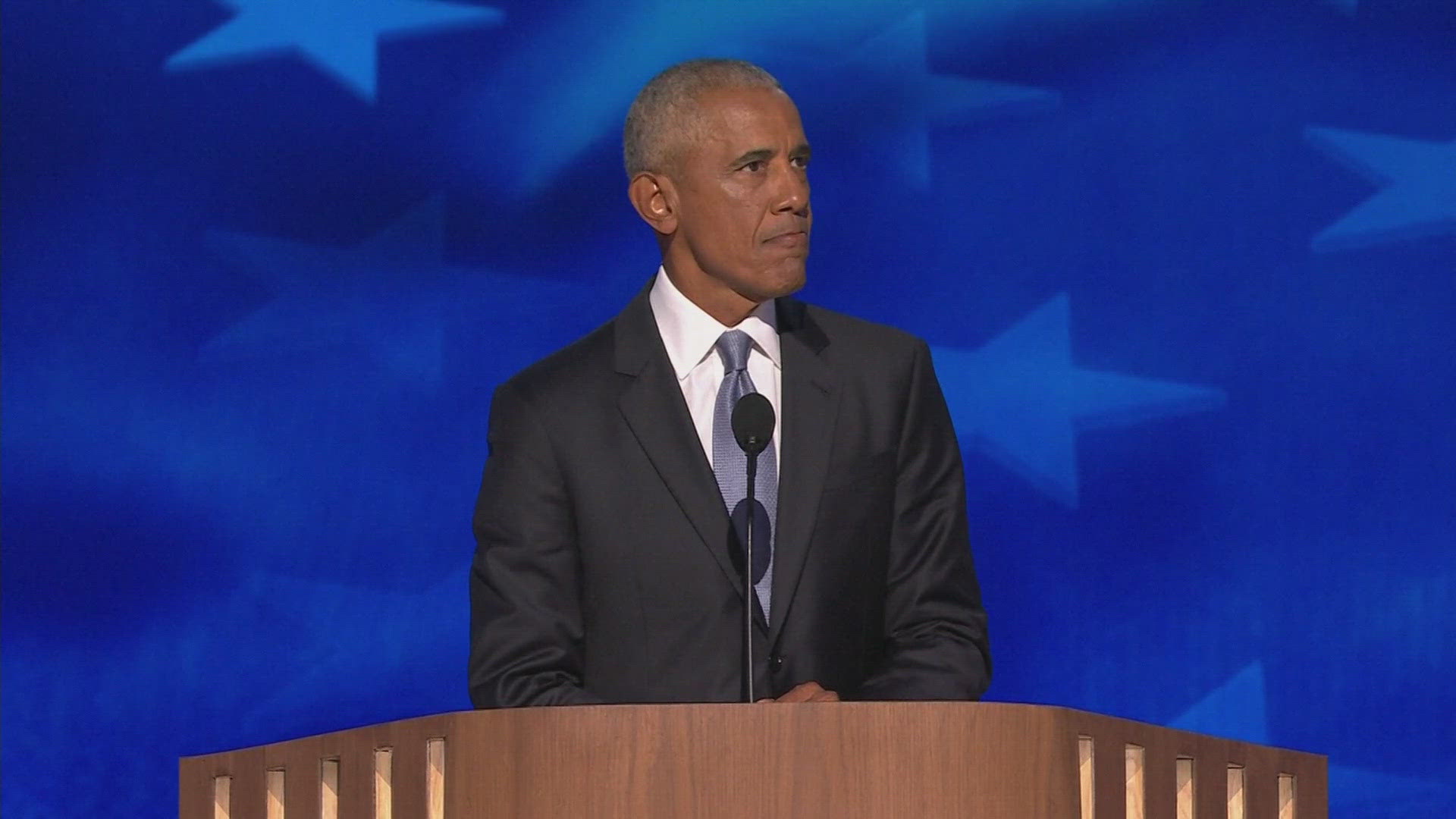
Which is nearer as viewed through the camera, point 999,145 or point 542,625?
point 542,625

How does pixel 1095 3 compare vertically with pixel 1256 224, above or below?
above

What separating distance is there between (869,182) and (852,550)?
1.40 metres

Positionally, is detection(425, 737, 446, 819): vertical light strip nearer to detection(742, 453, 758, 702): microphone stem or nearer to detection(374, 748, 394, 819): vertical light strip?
detection(374, 748, 394, 819): vertical light strip

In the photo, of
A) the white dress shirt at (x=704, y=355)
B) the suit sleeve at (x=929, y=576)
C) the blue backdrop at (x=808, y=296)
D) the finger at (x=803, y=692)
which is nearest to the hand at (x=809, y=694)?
the finger at (x=803, y=692)

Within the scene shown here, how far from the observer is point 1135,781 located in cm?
234

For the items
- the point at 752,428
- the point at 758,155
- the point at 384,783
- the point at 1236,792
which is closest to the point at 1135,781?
the point at 1236,792

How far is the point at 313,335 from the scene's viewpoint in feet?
13.5

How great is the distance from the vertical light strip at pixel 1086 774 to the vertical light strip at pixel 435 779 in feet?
2.15

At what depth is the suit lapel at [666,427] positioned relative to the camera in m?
2.87

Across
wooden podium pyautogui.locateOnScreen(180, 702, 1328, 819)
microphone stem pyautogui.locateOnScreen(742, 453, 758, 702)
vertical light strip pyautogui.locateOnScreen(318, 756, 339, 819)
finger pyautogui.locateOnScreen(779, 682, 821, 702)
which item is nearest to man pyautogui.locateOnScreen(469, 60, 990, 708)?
microphone stem pyautogui.locateOnScreen(742, 453, 758, 702)

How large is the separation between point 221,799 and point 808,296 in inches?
76.0

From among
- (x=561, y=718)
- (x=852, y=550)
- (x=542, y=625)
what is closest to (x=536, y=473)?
(x=542, y=625)

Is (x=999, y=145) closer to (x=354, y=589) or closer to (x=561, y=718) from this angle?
(x=354, y=589)

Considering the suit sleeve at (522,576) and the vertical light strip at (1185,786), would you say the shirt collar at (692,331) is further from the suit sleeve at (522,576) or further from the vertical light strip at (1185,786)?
the vertical light strip at (1185,786)
